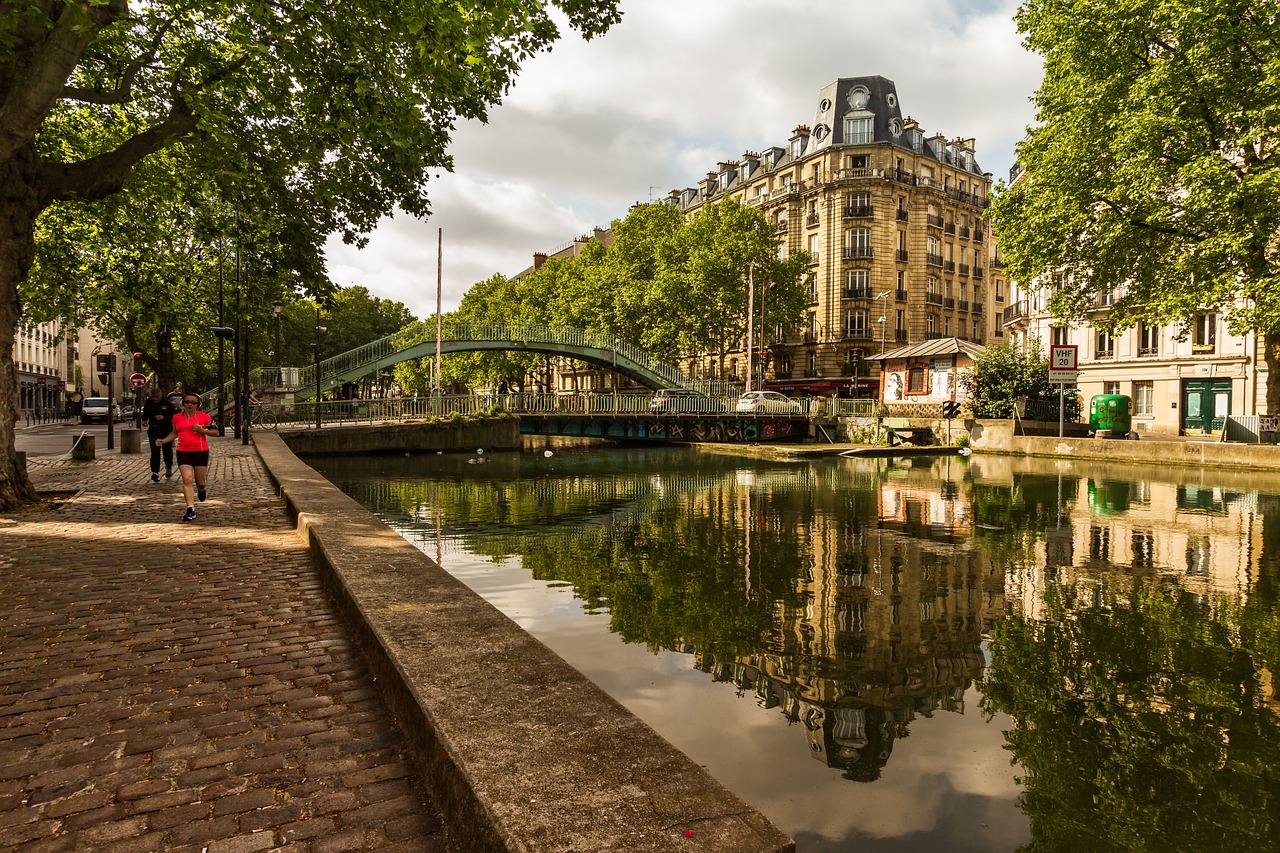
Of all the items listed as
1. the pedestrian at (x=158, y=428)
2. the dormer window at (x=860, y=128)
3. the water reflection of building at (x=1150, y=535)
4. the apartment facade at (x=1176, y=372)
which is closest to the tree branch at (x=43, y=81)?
the pedestrian at (x=158, y=428)

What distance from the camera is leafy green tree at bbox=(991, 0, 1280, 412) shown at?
2017cm

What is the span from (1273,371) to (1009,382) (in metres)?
9.35

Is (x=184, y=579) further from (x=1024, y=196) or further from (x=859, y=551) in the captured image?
(x=1024, y=196)

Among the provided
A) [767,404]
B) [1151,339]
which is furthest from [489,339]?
[1151,339]

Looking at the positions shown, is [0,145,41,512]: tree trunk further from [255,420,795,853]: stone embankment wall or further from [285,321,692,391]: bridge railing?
[285,321,692,391]: bridge railing

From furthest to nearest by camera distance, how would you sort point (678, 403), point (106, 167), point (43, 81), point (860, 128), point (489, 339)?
1. point (860, 128)
2. point (489, 339)
3. point (678, 403)
4. point (106, 167)
5. point (43, 81)

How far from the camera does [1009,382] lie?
32.0 metres

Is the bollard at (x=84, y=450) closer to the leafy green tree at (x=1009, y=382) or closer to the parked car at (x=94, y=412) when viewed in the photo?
the leafy green tree at (x=1009, y=382)

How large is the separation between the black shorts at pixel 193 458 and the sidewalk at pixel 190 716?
300 centimetres

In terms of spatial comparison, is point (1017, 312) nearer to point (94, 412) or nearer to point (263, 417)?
point (263, 417)

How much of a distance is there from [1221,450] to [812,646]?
76.2 ft

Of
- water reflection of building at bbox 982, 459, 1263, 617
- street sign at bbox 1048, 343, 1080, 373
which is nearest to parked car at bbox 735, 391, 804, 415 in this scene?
street sign at bbox 1048, 343, 1080, 373

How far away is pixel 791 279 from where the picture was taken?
51.0 m

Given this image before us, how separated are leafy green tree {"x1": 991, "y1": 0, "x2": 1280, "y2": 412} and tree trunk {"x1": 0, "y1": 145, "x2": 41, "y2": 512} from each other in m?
24.6
